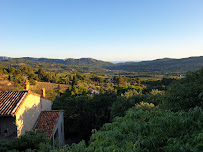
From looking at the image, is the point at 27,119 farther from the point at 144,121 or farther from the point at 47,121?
the point at 144,121

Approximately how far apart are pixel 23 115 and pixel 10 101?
1536mm

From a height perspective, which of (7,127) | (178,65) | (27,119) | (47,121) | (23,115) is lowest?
(47,121)

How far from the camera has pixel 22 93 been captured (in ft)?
36.4

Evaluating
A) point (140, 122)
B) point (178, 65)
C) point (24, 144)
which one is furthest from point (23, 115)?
point (178, 65)

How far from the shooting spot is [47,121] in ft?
40.0

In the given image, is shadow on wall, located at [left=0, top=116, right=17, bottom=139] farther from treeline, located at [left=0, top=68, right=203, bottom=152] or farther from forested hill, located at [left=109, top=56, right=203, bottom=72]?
forested hill, located at [left=109, top=56, right=203, bottom=72]

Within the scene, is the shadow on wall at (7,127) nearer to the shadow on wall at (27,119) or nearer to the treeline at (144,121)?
the shadow on wall at (27,119)

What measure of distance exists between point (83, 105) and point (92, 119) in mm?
2113

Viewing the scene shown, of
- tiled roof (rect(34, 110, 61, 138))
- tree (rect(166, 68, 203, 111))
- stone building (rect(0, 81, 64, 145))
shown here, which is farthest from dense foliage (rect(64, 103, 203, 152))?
tiled roof (rect(34, 110, 61, 138))

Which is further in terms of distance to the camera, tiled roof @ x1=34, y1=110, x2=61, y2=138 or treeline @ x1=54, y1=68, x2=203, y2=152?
tiled roof @ x1=34, y1=110, x2=61, y2=138

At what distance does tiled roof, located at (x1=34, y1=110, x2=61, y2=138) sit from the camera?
37.0 feet

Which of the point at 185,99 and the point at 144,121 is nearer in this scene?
the point at 144,121

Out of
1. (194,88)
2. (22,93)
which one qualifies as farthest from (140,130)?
(22,93)

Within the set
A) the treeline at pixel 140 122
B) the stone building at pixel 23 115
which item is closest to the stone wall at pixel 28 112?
the stone building at pixel 23 115
